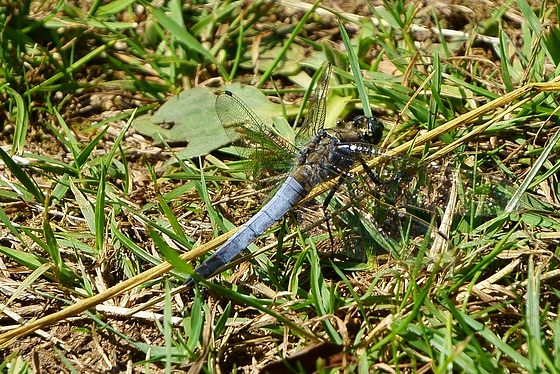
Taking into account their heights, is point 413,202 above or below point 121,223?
above

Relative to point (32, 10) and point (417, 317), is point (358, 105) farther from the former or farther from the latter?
point (32, 10)

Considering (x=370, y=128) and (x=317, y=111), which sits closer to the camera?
(x=370, y=128)

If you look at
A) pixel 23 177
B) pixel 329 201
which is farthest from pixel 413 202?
pixel 23 177

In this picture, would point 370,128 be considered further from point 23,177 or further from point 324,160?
point 23,177

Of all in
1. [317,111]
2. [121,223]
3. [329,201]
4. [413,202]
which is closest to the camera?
[413,202]

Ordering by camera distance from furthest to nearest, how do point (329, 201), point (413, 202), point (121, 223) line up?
point (121, 223), point (329, 201), point (413, 202)

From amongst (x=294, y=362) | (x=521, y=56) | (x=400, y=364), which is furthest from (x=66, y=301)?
(x=521, y=56)

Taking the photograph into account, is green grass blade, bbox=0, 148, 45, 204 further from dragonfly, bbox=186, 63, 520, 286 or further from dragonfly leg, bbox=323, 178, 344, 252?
dragonfly leg, bbox=323, 178, 344, 252

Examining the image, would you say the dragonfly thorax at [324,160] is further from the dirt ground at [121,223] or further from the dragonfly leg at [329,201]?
the dirt ground at [121,223]

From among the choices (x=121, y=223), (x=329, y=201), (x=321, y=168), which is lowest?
(x=121, y=223)

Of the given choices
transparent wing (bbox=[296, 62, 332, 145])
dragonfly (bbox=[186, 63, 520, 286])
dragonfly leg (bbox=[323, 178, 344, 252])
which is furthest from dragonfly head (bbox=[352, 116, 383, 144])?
dragonfly leg (bbox=[323, 178, 344, 252])
